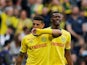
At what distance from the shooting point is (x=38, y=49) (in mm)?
9750

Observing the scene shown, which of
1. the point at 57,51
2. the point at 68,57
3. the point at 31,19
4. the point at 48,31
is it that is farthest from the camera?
the point at 31,19

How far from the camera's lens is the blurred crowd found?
15375 mm

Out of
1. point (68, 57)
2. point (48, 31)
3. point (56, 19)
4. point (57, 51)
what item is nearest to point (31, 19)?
point (68, 57)

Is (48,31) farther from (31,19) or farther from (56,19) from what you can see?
(31,19)

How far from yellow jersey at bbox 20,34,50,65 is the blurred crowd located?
14.0ft

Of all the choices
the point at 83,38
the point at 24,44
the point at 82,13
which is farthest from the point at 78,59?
the point at 24,44

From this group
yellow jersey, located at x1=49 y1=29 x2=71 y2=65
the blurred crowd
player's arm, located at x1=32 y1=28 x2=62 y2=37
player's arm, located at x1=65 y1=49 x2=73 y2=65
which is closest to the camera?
player's arm, located at x1=32 y1=28 x2=62 y2=37

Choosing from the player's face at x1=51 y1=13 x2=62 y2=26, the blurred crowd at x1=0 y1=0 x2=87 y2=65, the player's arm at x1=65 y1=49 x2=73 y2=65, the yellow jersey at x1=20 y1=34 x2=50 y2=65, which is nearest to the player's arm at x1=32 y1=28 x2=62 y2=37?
the player's face at x1=51 y1=13 x2=62 y2=26

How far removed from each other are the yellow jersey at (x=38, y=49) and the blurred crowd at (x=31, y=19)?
4.27 meters

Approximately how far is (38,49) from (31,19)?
23.7 feet

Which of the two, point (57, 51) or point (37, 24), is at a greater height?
point (37, 24)

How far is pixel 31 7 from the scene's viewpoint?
1770 centimetres

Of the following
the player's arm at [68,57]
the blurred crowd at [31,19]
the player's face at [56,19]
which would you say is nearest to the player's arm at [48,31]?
the player's face at [56,19]

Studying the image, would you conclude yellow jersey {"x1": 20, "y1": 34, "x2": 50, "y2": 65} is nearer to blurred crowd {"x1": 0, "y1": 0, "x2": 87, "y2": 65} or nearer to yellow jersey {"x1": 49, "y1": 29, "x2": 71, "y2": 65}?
yellow jersey {"x1": 49, "y1": 29, "x2": 71, "y2": 65}
